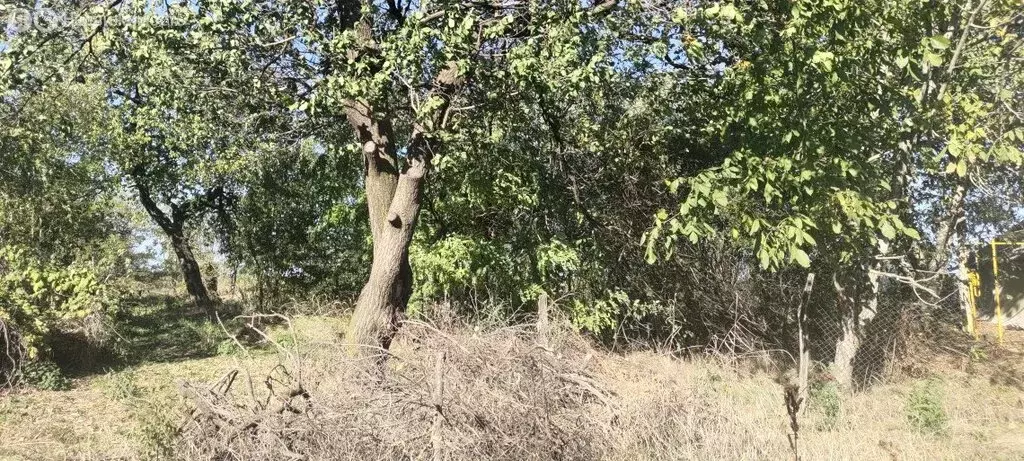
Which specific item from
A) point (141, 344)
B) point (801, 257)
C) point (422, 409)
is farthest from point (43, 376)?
point (801, 257)

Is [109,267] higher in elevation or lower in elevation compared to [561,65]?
lower

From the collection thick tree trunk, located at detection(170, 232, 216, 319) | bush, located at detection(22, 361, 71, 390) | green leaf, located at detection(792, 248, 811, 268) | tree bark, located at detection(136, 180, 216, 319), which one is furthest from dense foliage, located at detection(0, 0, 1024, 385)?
thick tree trunk, located at detection(170, 232, 216, 319)

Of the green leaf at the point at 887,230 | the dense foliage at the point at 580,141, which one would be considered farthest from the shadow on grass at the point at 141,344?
the green leaf at the point at 887,230

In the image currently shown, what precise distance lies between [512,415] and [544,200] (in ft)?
19.3

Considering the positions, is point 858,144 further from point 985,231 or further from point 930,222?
point 985,231

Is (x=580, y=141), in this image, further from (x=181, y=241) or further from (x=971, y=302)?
(x=181, y=241)

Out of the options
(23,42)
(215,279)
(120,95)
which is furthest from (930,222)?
(215,279)

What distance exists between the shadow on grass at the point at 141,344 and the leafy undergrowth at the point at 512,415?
142 inches

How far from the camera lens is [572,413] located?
17.6 feet

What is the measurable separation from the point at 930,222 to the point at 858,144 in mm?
4875

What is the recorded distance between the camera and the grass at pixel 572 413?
494 cm

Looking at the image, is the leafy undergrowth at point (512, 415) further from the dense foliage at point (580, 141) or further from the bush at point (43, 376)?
the bush at point (43, 376)

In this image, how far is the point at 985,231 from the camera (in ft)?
43.0

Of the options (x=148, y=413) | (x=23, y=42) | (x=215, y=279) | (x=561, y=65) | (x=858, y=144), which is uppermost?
(x=23, y=42)
